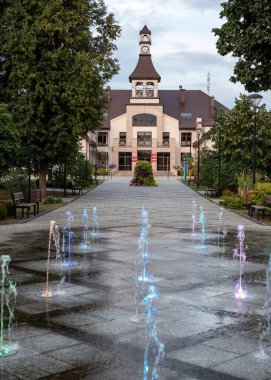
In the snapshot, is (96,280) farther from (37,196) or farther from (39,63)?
(39,63)

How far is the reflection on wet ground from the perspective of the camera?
530cm

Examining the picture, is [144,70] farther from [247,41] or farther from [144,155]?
[247,41]

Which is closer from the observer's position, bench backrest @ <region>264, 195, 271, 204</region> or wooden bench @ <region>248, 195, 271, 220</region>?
wooden bench @ <region>248, 195, 271, 220</region>

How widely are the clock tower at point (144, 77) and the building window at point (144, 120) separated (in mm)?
2485

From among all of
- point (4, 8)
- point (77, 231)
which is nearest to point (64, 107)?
point (4, 8)

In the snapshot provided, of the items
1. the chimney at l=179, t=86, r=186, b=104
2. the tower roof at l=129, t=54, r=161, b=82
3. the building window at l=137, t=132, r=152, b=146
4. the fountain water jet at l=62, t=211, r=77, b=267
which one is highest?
the tower roof at l=129, t=54, r=161, b=82

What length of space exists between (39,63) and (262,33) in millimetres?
13346

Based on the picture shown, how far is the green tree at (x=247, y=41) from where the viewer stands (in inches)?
822

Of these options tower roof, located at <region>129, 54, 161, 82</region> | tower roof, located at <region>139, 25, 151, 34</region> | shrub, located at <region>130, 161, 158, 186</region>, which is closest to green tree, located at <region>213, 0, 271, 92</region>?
shrub, located at <region>130, 161, 158, 186</region>

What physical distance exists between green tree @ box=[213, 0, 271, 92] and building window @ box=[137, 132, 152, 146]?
63.5m

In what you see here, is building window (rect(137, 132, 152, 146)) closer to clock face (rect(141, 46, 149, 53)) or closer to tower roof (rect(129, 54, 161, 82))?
tower roof (rect(129, 54, 161, 82))

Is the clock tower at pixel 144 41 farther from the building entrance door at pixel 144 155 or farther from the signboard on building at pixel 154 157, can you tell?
the signboard on building at pixel 154 157

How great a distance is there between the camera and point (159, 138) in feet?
283

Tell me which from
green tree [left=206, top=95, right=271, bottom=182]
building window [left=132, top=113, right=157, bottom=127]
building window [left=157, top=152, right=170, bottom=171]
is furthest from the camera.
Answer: building window [left=132, top=113, right=157, bottom=127]
